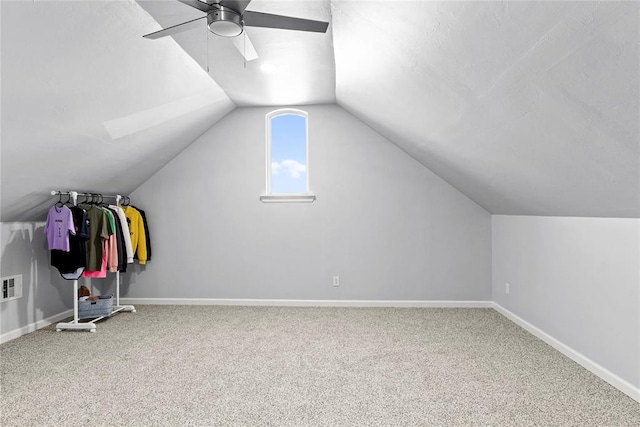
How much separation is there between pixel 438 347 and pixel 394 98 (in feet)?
6.99

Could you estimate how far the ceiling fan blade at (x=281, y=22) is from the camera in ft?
5.94

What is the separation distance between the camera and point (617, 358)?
95.2 inches

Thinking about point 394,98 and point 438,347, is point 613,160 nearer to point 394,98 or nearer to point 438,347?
point 394,98

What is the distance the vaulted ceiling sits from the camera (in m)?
1.46

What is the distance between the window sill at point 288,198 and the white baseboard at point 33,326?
255 cm

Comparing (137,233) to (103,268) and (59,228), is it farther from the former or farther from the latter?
(59,228)

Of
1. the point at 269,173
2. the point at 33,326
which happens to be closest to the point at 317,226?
the point at 269,173

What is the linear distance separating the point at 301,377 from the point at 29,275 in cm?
298

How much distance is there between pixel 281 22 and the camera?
1.85 metres

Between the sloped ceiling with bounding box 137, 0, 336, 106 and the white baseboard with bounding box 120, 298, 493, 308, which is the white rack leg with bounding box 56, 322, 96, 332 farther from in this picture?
the sloped ceiling with bounding box 137, 0, 336, 106

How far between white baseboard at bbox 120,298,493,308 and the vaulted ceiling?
1.30 meters

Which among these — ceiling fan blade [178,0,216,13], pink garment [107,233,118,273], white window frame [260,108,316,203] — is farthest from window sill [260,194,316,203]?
ceiling fan blade [178,0,216,13]

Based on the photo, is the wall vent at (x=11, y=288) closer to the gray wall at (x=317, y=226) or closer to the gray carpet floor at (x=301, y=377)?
the gray carpet floor at (x=301, y=377)

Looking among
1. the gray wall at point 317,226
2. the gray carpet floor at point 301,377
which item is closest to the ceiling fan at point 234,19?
the gray carpet floor at point 301,377
